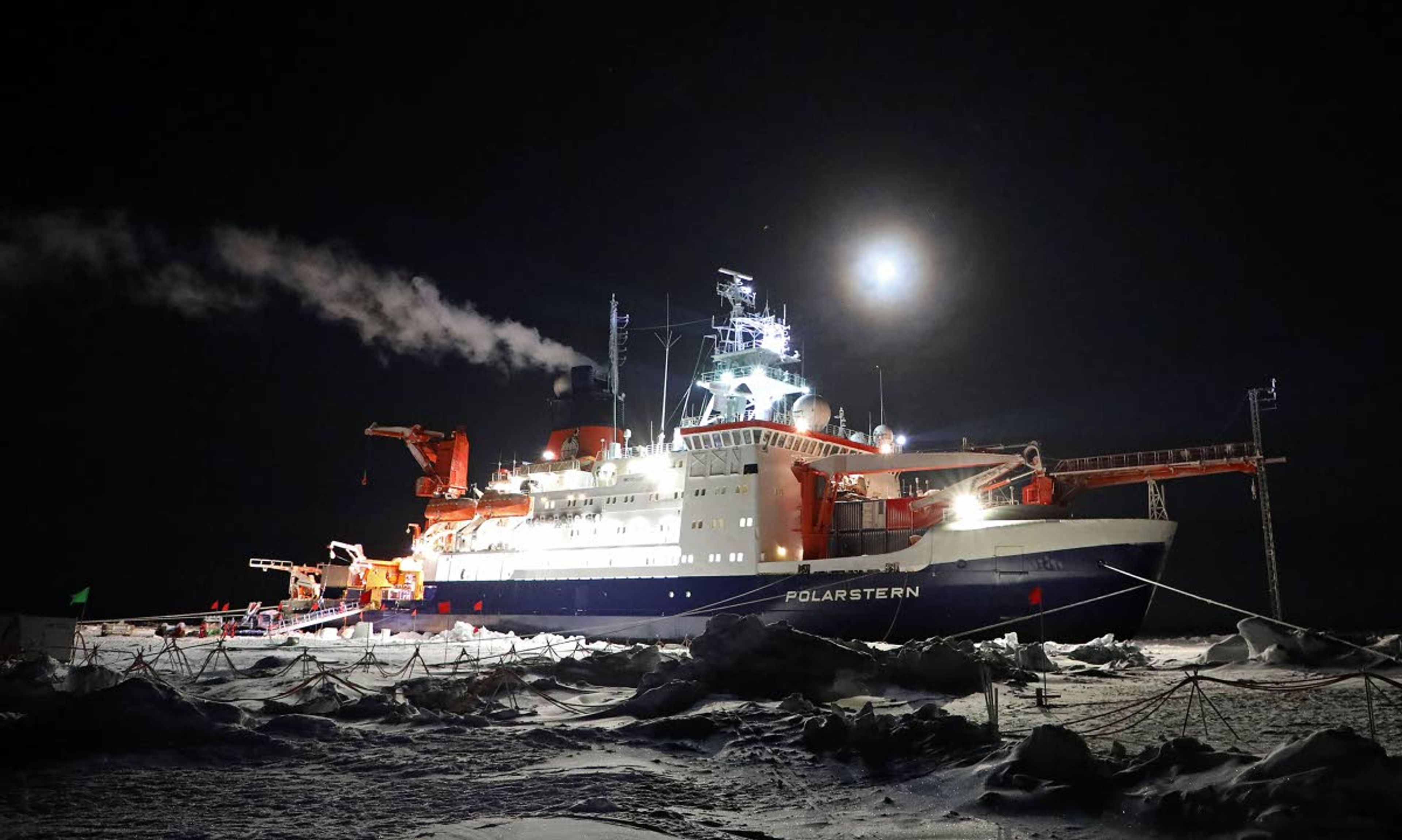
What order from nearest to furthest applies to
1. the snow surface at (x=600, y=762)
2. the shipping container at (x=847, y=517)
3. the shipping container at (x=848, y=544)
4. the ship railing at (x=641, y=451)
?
the snow surface at (x=600, y=762) < the shipping container at (x=848, y=544) < the shipping container at (x=847, y=517) < the ship railing at (x=641, y=451)

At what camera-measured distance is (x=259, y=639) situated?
30375 millimetres

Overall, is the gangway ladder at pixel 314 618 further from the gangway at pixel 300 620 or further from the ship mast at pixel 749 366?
the ship mast at pixel 749 366

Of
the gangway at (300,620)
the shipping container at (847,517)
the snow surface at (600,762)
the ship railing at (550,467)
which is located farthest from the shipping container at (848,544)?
the gangway at (300,620)

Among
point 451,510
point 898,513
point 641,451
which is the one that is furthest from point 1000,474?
point 451,510

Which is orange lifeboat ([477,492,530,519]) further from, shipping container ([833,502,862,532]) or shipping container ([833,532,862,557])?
shipping container ([833,532,862,557])

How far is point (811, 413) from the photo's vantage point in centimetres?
3092

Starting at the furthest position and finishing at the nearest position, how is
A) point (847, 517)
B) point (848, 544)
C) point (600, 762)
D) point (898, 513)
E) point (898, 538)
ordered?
point (847, 517) < point (848, 544) < point (898, 513) < point (898, 538) < point (600, 762)

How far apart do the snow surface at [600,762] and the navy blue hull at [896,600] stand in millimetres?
9039

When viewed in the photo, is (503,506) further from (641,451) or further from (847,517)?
(847,517)

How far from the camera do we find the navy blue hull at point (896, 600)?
22.8 meters

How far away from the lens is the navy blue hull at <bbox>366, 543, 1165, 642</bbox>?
74.9 feet

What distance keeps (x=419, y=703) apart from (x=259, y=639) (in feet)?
77.2

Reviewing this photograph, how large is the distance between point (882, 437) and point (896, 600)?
10.3m

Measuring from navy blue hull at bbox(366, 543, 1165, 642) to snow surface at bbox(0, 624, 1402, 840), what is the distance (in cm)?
904
